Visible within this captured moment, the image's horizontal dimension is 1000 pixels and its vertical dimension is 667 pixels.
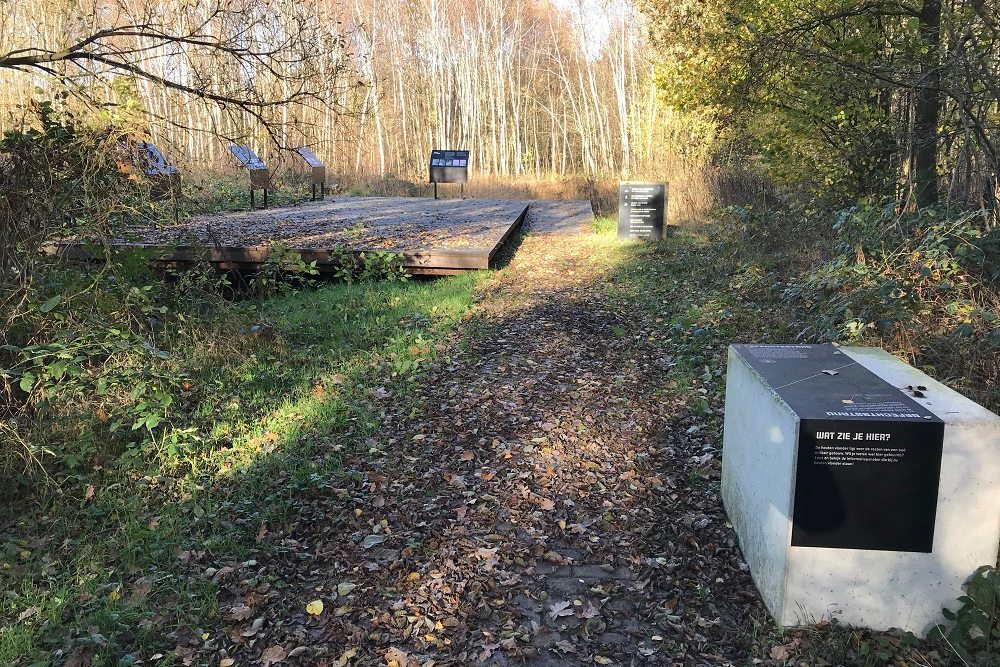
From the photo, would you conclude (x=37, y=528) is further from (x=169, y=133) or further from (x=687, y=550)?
(x=169, y=133)

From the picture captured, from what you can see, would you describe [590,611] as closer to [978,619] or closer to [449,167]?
[978,619]

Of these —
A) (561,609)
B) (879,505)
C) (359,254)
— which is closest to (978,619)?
(879,505)

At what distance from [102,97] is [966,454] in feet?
18.7

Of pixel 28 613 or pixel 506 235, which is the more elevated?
pixel 506 235

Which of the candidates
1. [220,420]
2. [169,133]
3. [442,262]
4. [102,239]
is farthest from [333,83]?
[442,262]

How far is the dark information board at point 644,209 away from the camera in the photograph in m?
12.5

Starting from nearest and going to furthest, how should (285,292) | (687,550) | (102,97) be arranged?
(687,550) → (102,97) → (285,292)

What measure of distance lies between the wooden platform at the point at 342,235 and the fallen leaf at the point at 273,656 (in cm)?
351

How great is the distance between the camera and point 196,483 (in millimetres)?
4223

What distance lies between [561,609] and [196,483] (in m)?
2.32

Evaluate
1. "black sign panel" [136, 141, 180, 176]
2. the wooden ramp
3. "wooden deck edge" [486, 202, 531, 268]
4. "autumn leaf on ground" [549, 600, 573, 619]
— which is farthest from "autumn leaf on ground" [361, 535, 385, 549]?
the wooden ramp

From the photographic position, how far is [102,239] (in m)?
5.14

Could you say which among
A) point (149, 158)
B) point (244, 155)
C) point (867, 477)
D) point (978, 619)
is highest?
point (244, 155)

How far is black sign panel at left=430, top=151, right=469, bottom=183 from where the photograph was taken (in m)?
23.5
